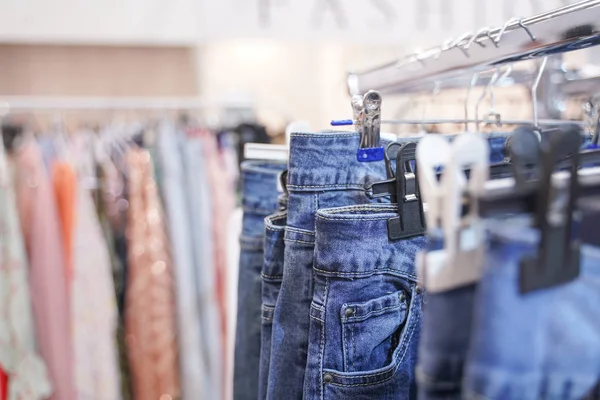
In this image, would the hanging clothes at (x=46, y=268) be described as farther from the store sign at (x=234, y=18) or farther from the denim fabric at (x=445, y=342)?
the denim fabric at (x=445, y=342)

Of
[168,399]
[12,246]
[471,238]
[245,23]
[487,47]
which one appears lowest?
[168,399]

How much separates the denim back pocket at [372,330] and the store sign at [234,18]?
27.9 inches

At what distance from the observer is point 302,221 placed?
0.47 m

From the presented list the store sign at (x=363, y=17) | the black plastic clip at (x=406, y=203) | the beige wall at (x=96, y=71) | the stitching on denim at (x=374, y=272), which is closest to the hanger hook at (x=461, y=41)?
the black plastic clip at (x=406, y=203)

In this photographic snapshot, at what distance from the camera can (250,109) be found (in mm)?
1383

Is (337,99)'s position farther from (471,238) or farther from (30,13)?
(471,238)

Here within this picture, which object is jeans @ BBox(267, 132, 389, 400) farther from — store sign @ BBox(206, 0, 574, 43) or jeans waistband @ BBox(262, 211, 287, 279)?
store sign @ BBox(206, 0, 574, 43)

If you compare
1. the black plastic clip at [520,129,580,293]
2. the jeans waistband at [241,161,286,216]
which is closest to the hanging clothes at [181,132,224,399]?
the jeans waistband at [241,161,286,216]

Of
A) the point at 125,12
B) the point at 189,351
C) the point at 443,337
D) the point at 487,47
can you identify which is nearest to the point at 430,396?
the point at 443,337

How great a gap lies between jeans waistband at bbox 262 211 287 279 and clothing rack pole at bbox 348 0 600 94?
247 mm

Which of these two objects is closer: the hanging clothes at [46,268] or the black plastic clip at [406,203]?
the black plastic clip at [406,203]

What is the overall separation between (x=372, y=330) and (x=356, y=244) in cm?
8

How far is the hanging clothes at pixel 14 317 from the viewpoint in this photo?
911 mm

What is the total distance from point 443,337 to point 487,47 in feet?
1.05
